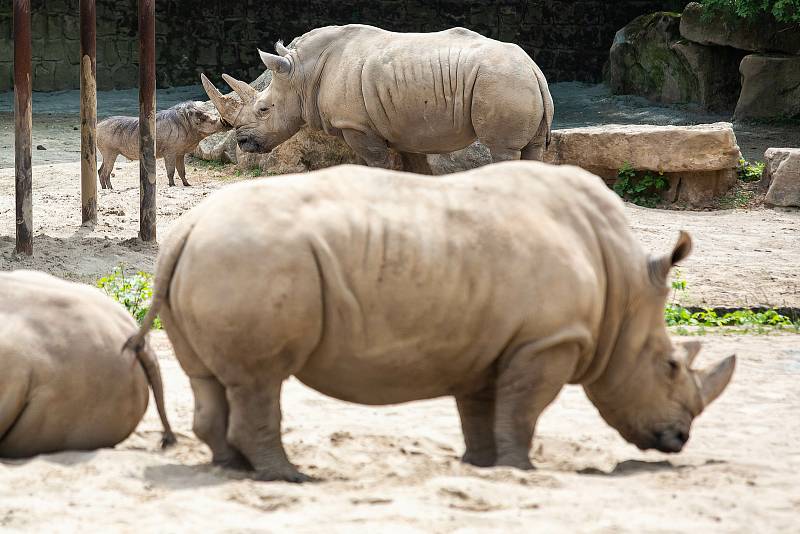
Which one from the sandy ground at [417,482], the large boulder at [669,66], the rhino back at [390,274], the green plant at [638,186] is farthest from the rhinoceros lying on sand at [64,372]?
the large boulder at [669,66]

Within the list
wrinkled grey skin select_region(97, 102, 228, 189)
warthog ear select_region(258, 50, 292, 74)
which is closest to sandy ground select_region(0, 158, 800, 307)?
wrinkled grey skin select_region(97, 102, 228, 189)

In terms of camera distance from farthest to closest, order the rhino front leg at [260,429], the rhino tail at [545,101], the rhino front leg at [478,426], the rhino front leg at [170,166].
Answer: the rhino front leg at [170,166], the rhino tail at [545,101], the rhino front leg at [478,426], the rhino front leg at [260,429]

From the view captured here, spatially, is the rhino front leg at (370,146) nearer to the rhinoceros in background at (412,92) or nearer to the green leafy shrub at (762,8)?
the rhinoceros in background at (412,92)

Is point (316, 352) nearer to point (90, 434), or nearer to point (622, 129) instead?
point (90, 434)

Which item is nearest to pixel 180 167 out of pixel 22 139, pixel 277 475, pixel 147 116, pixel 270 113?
pixel 270 113

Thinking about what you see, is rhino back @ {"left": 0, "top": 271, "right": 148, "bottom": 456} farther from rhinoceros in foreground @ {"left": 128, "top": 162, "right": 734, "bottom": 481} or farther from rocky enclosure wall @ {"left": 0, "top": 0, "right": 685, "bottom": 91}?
rocky enclosure wall @ {"left": 0, "top": 0, "right": 685, "bottom": 91}

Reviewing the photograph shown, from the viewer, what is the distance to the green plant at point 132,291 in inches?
292

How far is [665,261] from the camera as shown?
14.7ft

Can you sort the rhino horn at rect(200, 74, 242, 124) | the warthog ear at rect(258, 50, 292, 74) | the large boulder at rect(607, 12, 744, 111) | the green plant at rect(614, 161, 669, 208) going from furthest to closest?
the large boulder at rect(607, 12, 744, 111) → the green plant at rect(614, 161, 669, 208) → the rhino horn at rect(200, 74, 242, 124) → the warthog ear at rect(258, 50, 292, 74)

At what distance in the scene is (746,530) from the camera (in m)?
3.58

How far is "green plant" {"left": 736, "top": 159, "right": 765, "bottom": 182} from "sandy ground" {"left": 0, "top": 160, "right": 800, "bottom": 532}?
5952 mm

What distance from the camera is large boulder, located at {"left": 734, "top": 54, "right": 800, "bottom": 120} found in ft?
55.4

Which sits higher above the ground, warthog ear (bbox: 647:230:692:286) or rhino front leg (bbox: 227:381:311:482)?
warthog ear (bbox: 647:230:692:286)

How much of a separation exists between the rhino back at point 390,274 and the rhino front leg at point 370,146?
5.83 meters
